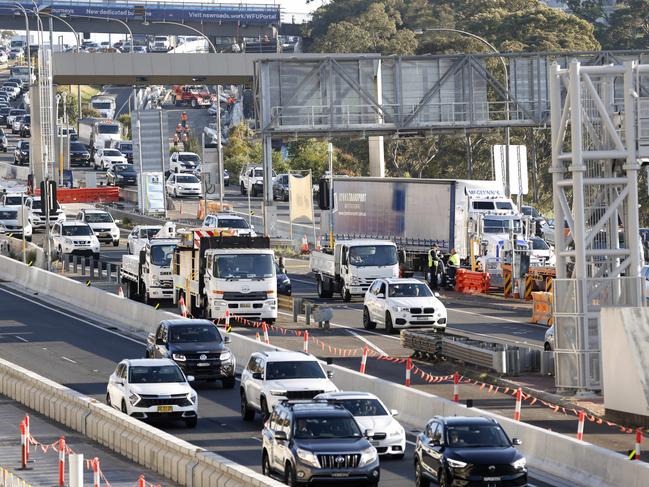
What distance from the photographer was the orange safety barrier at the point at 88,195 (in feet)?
306

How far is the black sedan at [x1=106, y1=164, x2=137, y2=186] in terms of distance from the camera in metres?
103

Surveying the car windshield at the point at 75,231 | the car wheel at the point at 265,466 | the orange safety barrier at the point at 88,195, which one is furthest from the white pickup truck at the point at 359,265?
the orange safety barrier at the point at 88,195

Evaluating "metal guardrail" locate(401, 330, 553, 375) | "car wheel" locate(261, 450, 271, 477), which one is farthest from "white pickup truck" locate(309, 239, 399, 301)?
"car wheel" locate(261, 450, 271, 477)

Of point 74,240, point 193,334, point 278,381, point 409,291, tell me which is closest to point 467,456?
point 278,381

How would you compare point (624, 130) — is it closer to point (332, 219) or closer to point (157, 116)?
point (332, 219)

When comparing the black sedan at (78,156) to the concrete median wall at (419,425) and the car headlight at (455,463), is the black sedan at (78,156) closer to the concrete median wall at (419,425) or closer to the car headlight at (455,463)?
the concrete median wall at (419,425)

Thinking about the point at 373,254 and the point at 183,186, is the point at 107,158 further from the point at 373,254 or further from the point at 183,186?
the point at 373,254

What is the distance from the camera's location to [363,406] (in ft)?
88.2

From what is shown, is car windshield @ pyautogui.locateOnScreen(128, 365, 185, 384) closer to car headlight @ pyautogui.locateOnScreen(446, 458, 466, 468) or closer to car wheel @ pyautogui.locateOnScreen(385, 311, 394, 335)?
car headlight @ pyautogui.locateOnScreen(446, 458, 466, 468)

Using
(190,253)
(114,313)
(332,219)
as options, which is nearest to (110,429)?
(190,253)

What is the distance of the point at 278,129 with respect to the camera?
62281mm

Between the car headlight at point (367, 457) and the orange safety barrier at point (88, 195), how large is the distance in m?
70.7

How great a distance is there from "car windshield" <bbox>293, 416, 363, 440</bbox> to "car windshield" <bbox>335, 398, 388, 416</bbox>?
7.22ft

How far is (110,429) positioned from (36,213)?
50.2m
